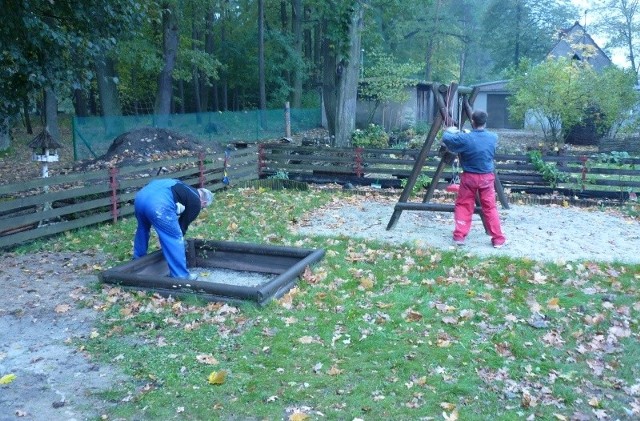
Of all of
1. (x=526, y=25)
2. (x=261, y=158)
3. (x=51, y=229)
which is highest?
(x=526, y=25)

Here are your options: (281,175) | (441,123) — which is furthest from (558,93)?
(441,123)

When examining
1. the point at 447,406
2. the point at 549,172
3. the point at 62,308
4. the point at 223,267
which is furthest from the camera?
the point at 549,172

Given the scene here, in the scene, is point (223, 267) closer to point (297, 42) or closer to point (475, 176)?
point (475, 176)

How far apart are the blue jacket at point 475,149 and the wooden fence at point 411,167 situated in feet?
17.0

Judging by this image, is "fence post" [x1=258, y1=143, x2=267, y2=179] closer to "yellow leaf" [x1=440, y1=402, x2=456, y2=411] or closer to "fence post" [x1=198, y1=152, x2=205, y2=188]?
"fence post" [x1=198, y1=152, x2=205, y2=188]

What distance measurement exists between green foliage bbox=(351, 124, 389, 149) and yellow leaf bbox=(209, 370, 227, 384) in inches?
641

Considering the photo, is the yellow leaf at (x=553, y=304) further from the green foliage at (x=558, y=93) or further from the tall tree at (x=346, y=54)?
the green foliage at (x=558, y=93)

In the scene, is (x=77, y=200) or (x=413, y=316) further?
(x=77, y=200)

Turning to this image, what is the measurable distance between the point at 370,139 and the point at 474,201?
42.0 feet

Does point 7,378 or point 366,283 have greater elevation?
point 366,283

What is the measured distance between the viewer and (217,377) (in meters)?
4.86

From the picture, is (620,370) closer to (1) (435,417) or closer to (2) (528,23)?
(1) (435,417)

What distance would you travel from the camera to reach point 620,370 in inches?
201

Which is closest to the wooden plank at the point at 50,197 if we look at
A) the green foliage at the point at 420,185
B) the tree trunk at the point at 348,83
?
the green foliage at the point at 420,185
